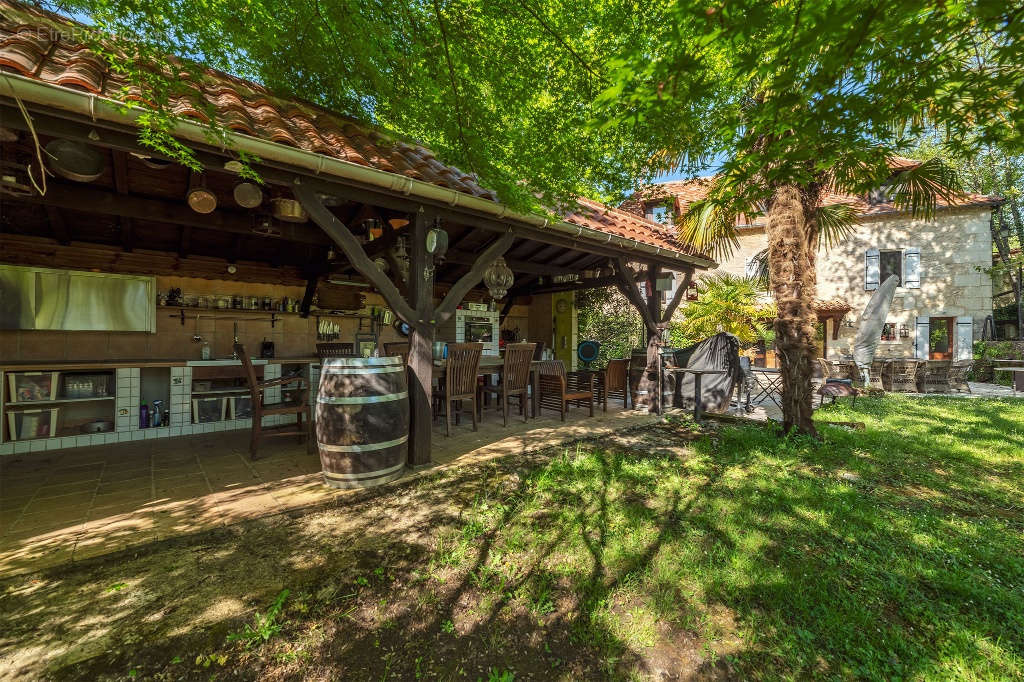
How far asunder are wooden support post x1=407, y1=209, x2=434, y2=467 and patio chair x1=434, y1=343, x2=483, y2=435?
0.90 m

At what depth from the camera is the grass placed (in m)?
1.36

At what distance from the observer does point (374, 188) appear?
9.29 feet

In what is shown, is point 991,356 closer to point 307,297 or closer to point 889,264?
point 889,264

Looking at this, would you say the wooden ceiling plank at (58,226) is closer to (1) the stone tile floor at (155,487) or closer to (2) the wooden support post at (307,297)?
(1) the stone tile floor at (155,487)

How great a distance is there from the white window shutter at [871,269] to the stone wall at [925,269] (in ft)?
0.41

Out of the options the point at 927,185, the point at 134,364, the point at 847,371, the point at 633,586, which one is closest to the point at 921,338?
the point at 847,371

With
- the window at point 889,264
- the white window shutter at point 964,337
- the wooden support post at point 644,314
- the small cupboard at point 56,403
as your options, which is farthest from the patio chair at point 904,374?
the small cupboard at point 56,403

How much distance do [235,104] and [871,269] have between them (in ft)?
51.5

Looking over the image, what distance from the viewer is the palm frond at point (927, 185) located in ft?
9.87

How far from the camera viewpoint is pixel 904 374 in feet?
26.1

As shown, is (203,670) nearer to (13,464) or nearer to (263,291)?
(13,464)

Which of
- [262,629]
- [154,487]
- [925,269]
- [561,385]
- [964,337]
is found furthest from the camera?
[925,269]

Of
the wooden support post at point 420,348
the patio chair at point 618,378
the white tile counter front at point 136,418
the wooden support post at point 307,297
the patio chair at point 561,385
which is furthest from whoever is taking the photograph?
the patio chair at point 618,378

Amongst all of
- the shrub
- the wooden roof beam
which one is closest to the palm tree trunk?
the wooden roof beam
